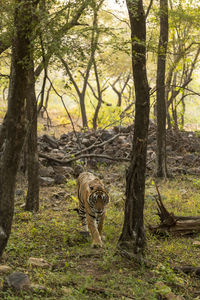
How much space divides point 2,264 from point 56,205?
479 centimetres

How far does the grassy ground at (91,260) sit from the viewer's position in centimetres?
485

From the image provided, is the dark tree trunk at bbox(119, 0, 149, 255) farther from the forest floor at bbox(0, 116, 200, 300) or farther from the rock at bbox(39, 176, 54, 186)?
the rock at bbox(39, 176, 54, 186)

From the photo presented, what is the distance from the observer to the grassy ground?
485 centimetres

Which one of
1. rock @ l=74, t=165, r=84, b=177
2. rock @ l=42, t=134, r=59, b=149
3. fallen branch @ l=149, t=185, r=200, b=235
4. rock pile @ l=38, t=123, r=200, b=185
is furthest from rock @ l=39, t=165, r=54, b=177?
fallen branch @ l=149, t=185, r=200, b=235

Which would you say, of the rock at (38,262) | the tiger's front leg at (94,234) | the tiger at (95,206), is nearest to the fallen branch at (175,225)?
the tiger at (95,206)

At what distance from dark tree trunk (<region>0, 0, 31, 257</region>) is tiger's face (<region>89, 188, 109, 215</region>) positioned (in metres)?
1.97

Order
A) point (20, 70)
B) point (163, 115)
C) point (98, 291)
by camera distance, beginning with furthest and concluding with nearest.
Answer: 1. point (163, 115)
2. point (20, 70)
3. point (98, 291)

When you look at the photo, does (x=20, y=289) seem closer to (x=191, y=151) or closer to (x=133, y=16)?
(x=133, y=16)

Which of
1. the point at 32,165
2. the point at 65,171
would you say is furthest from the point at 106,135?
the point at 32,165

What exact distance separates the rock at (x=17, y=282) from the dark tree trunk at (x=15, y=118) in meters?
0.67

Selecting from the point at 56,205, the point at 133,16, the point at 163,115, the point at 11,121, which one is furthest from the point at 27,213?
the point at 163,115

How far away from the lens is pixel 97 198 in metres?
6.86

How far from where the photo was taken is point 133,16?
6316 millimetres

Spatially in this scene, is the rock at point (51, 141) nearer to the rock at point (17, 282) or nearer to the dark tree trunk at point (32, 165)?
the dark tree trunk at point (32, 165)
